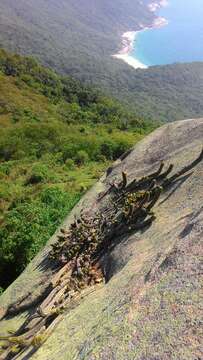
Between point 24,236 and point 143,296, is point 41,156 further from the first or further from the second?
point 143,296

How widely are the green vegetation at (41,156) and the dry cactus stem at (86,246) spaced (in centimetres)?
576

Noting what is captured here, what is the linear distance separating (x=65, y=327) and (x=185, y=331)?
246 cm

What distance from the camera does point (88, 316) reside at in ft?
25.1

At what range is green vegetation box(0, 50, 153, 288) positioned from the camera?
1747 centimetres

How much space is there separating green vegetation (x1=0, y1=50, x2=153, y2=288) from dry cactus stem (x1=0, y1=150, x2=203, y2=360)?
5756 mm

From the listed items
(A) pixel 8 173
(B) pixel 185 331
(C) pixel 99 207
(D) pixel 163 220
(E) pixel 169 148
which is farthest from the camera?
(A) pixel 8 173

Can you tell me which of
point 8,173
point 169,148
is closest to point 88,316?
point 169,148

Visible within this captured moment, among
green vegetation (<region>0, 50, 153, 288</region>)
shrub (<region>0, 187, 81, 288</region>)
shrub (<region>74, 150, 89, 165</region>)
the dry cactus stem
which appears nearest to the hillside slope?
the dry cactus stem

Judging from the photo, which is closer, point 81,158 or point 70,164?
point 70,164

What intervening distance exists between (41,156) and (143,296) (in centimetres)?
4239

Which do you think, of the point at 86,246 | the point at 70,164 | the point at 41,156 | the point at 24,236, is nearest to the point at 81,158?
the point at 70,164

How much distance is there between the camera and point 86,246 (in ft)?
33.1

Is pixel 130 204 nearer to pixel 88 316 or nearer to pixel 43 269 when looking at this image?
pixel 43 269

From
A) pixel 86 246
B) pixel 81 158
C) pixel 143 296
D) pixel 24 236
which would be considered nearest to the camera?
pixel 143 296
